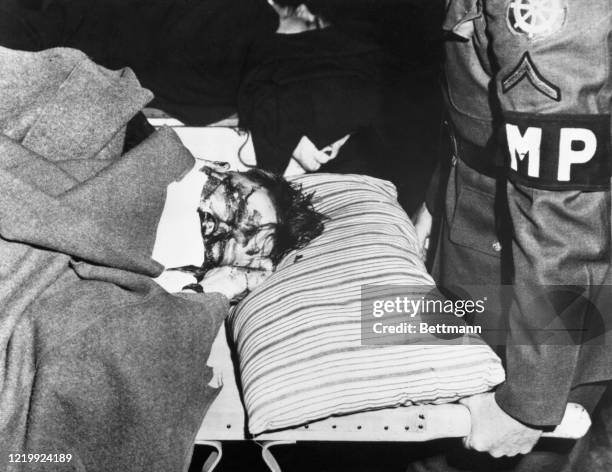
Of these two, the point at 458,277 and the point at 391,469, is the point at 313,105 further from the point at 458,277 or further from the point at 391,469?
the point at 391,469

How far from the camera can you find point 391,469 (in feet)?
4.50

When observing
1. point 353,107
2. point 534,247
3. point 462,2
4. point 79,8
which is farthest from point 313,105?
point 534,247

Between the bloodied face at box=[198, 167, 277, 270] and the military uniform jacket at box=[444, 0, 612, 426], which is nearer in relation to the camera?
the military uniform jacket at box=[444, 0, 612, 426]

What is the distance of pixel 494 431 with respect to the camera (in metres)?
0.96

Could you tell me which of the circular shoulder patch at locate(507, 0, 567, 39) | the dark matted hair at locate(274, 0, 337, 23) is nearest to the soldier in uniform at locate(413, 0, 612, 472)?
the circular shoulder patch at locate(507, 0, 567, 39)

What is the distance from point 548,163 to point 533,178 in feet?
0.09

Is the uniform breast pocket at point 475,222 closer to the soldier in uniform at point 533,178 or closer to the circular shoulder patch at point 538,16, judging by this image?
the soldier in uniform at point 533,178

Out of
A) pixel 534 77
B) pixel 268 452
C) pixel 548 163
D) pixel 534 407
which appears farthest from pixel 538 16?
pixel 268 452

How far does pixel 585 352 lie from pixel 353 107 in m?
0.79

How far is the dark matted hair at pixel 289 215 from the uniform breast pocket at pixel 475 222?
313 millimetres

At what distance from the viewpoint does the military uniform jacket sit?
0.75 metres

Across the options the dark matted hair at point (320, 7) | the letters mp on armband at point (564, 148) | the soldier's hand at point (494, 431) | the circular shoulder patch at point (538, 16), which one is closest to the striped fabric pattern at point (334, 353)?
the soldier's hand at point (494, 431)

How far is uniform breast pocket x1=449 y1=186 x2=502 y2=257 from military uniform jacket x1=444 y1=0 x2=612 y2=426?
8cm

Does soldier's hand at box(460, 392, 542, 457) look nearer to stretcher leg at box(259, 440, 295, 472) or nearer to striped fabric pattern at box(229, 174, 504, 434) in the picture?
striped fabric pattern at box(229, 174, 504, 434)
